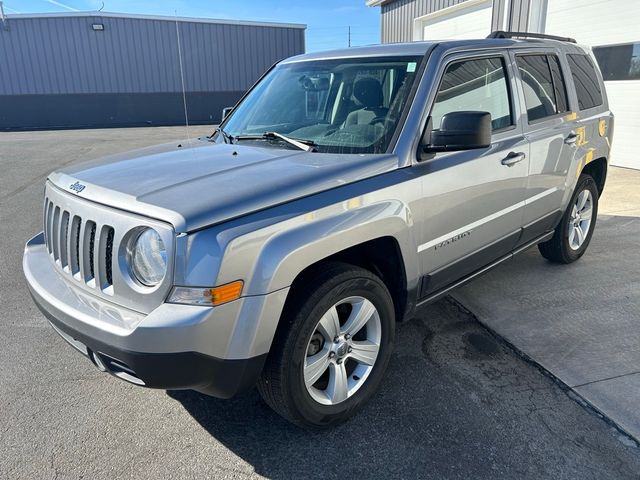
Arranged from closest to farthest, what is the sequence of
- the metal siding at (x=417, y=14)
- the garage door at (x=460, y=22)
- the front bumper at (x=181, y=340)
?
1. the front bumper at (x=181, y=340)
2. the metal siding at (x=417, y=14)
3. the garage door at (x=460, y=22)

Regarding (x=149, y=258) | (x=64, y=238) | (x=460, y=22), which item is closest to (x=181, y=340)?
(x=149, y=258)

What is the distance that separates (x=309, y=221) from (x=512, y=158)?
6.07 feet

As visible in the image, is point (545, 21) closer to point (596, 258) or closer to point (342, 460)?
point (596, 258)

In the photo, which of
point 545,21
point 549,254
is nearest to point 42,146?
point 545,21

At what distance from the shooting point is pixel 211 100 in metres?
25.7

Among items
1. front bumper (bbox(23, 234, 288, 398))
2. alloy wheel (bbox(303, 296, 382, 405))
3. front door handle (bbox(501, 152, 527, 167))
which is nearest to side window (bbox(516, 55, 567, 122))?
front door handle (bbox(501, 152, 527, 167))

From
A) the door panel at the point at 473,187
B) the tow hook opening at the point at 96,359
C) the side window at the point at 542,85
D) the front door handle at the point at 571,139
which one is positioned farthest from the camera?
the front door handle at the point at 571,139

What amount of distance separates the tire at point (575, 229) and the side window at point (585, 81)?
67 cm

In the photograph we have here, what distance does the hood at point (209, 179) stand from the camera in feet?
6.71

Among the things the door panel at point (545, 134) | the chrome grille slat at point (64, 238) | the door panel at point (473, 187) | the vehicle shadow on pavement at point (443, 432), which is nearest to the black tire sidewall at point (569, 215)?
the door panel at point (545, 134)

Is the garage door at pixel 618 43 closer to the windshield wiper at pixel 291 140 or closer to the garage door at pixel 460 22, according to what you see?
the garage door at pixel 460 22

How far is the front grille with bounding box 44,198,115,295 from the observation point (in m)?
2.17

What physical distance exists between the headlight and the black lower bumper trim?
0.30m

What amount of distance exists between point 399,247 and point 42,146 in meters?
15.6
